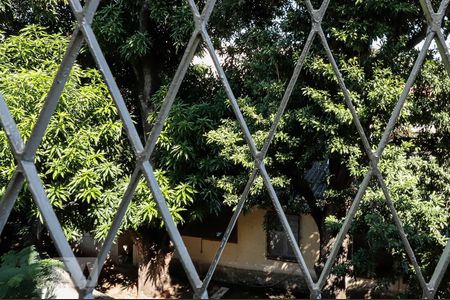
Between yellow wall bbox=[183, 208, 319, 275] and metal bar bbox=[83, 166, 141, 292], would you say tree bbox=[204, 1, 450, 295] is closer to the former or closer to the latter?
yellow wall bbox=[183, 208, 319, 275]

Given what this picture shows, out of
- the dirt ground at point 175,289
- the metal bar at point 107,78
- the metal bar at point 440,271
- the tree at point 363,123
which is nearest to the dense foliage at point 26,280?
the tree at point 363,123

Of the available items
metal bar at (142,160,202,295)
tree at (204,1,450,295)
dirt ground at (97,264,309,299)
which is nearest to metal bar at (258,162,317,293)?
metal bar at (142,160,202,295)

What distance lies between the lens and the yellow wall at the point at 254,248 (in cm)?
560

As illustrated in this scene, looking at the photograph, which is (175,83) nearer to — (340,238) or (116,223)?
(116,223)

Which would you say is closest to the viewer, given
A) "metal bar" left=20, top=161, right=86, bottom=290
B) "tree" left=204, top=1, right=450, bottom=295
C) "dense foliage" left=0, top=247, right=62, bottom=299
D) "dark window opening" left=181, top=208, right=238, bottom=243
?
"metal bar" left=20, top=161, right=86, bottom=290

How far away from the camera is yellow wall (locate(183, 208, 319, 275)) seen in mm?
5602

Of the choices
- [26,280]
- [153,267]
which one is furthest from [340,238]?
[153,267]

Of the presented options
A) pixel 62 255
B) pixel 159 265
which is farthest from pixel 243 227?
pixel 62 255

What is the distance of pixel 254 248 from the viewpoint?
242 inches

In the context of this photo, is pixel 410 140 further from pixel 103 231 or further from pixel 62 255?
pixel 62 255

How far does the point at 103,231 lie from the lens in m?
3.78

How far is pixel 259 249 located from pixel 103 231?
2.92m

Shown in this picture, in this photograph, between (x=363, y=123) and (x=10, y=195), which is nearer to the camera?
(x=10, y=195)

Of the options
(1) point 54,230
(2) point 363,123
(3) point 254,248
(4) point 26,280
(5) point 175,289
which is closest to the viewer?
(1) point 54,230
